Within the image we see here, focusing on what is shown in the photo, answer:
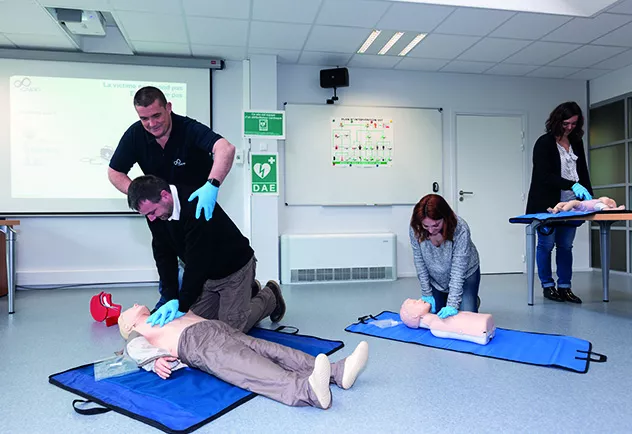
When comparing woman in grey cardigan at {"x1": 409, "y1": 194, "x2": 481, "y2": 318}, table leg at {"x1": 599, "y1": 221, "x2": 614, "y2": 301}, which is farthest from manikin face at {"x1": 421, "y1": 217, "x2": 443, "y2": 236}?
table leg at {"x1": 599, "y1": 221, "x2": 614, "y2": 301}

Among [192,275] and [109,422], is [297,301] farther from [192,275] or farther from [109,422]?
[109,422]

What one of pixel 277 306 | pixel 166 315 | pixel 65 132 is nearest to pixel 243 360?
pixel 166 315

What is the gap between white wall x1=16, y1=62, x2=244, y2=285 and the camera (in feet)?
13.2

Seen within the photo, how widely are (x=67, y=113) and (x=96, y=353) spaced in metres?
2.74

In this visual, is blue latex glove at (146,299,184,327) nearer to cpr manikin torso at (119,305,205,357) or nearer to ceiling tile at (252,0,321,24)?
cpr manikin torso at (119,305,205,357)

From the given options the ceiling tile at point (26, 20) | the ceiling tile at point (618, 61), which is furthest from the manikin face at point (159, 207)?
the ceiling tile at point (618, 61)

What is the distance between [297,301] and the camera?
3.36 m

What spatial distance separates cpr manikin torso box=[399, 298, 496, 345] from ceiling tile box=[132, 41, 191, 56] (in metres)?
3.04

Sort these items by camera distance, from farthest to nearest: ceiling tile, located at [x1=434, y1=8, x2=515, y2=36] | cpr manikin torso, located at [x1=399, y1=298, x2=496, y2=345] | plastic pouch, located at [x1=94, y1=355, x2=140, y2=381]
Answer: ceiling tile, located at [x1=434, y1=8, x2=515, y2=36], cpr manikin torso, located at [x1=399, y1=298, x2=496, y2=345], plastic pouch, located at [x1=94, y1=355, x2=140, y2=381]

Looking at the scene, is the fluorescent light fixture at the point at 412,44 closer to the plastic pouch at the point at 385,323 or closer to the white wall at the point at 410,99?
the white wall at the point at 410,99

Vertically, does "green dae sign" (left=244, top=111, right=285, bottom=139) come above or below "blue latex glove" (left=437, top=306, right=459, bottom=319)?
above

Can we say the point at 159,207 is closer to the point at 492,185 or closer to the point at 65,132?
the point at 65,132

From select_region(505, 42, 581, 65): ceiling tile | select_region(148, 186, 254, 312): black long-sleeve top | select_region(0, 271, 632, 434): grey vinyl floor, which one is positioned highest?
select_region(505, 42, 581, 65): ceiling tile

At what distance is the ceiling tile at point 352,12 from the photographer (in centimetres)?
318
